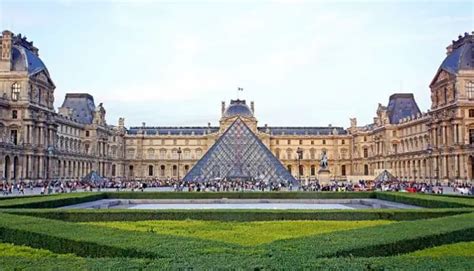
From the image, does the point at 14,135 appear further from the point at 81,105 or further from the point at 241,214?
the point at 241,214

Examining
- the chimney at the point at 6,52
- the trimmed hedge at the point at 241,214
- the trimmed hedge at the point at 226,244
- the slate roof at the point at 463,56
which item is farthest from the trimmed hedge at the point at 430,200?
the chimney at the point at 6,52

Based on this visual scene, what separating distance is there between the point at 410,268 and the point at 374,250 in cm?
247

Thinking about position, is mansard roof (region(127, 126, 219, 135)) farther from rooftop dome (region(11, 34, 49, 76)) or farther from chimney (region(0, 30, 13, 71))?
chimney (region(0, 30, 13, 71))

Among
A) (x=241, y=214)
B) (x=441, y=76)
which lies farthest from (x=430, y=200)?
(x=441, y=76)

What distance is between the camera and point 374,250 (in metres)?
8.80

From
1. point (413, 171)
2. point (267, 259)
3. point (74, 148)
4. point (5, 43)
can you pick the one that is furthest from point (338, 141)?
point (267, 259)

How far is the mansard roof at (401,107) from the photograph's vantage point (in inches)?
2948

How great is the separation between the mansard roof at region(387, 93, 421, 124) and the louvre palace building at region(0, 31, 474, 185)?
0.49 ft

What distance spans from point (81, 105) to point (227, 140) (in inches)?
1383

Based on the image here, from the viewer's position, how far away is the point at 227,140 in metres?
49.6

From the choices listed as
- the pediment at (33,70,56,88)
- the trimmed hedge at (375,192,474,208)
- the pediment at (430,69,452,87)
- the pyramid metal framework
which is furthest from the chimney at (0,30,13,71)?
the pediment at (430,69,452,87)

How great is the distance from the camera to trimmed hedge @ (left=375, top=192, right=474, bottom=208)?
18984 millimetres

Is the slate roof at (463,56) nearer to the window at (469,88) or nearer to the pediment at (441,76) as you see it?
the pediment at (441,76)

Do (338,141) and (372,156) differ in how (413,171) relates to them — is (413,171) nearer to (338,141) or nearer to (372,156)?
(372,156)
